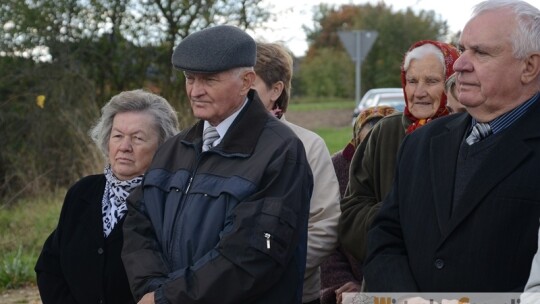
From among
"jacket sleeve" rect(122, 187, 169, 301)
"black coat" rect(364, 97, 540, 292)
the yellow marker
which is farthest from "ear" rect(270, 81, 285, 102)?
the yellow marker

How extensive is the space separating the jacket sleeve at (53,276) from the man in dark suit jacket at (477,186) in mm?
1772

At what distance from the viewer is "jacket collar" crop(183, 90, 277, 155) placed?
3.96m

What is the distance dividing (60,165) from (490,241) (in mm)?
9513

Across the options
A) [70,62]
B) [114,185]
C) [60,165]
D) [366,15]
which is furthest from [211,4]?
[366,15]

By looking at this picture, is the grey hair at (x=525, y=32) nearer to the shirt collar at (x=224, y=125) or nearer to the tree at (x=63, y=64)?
the shirt collar at (x=224, y=125)

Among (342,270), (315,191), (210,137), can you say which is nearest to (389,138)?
(315,191)

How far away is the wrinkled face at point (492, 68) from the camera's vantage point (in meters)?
3.52

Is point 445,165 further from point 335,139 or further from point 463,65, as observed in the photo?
point 335,139

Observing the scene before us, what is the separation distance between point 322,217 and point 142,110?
43.1 inches

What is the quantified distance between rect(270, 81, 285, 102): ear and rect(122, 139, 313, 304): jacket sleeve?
949 millimetres

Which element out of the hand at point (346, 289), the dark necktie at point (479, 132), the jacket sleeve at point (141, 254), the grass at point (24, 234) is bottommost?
the grass at point (24, 234)

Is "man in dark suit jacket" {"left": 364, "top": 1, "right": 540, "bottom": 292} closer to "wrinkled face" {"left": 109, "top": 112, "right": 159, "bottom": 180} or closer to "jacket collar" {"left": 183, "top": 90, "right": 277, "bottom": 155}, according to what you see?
"jacket collar" {"left": 183, "top": 90, "right": 277, "bottom": 155}

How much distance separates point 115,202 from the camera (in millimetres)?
4762

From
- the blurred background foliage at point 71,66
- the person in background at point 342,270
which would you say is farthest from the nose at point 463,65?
the blurred background foliage at point 71,66
